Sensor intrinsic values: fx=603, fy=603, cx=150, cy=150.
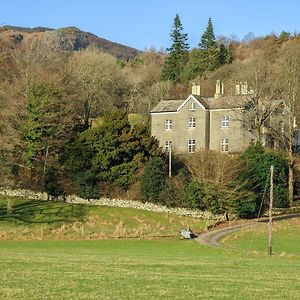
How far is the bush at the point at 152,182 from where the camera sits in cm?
5316

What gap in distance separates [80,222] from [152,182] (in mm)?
8701

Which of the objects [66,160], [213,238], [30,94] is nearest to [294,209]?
[213,238]

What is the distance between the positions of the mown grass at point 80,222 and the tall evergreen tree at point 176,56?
206 ft

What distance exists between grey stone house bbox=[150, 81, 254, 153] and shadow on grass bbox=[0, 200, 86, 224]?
23.5 m

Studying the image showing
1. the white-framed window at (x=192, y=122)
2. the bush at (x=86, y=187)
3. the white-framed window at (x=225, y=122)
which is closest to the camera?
the bush at (x=86, y=187)

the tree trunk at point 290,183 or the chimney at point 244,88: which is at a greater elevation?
the chimney at point 244,88

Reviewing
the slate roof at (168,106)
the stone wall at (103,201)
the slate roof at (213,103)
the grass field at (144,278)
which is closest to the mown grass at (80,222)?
the stone wall at (103,201)

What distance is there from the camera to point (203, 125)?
71.6 meters

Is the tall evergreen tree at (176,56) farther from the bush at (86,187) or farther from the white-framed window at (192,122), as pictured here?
the bush at (86,187)

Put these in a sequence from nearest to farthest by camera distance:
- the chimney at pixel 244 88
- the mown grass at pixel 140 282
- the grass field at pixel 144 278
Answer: the mown grass at pixel 140 282
the grass field at pixel 144 278
the chimney at pixel 244 88

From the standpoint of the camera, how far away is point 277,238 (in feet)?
144

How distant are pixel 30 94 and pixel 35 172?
7.22 m

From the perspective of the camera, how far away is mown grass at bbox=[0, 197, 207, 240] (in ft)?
141

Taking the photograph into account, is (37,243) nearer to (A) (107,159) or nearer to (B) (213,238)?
(B) (213,238)
